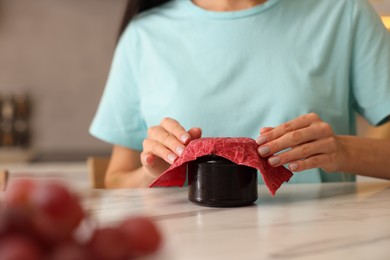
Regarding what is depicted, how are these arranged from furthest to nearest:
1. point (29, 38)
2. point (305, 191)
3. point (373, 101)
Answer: point (29, 38) → point (373, 101) → point (305, 191)

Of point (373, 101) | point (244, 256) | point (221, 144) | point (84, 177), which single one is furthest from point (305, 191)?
point (84, 177)

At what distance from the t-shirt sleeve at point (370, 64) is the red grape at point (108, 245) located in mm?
1057

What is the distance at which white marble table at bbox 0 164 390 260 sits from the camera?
62cm

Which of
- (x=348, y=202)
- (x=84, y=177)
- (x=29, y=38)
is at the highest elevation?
(x=348, y=202)

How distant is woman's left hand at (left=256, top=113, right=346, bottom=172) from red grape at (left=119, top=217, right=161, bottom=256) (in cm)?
52

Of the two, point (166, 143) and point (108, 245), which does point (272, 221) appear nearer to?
point (166, 143)

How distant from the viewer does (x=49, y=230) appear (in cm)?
35

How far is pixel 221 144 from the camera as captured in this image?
88cm

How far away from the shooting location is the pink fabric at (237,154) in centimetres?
87

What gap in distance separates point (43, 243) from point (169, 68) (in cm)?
109

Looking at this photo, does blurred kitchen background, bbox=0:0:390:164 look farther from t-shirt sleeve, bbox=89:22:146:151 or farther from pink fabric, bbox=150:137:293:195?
pink fabric, bbox=150:137:293:195

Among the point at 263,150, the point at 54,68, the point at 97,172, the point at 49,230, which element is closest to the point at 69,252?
the point at 49,230

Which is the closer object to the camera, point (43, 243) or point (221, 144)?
point (43, 243)

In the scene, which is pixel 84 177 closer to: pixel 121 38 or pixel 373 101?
pixel 121 38
